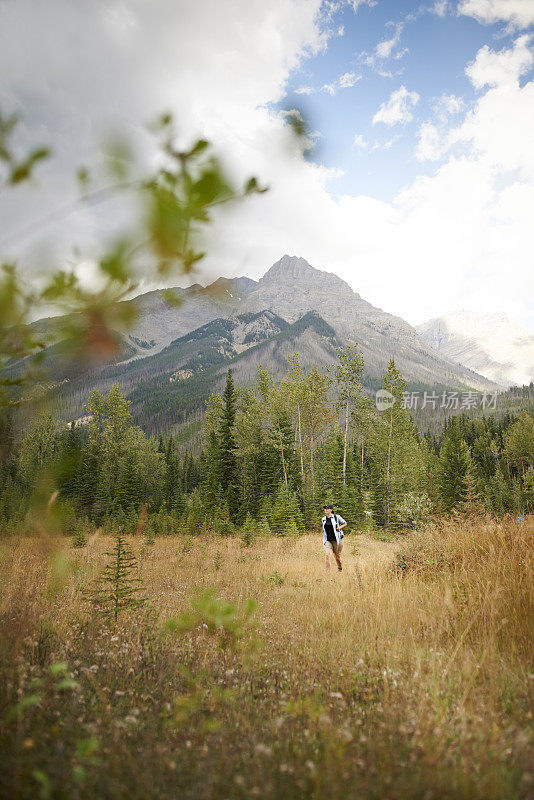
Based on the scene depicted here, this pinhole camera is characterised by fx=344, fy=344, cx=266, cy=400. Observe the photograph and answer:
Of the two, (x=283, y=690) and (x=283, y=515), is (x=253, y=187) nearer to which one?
(x=283, y=690)

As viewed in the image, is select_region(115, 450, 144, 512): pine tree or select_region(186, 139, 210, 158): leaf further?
select_region(115, 450, 144, 512): pine tree

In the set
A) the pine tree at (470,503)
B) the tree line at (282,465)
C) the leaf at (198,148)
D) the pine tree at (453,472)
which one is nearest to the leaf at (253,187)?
the leaf at (198,148)

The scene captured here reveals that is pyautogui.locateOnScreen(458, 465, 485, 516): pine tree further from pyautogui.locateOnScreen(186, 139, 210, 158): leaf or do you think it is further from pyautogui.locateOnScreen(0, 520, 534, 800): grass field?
pyautogui.locateOnScreen(186, 139, 210, 158): leaf

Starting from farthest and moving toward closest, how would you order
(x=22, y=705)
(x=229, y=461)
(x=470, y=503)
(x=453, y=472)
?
(x=453, y=472), (x=229, y=461), (x=470, y=503), (x=22, y=705)

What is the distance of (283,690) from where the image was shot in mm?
2742

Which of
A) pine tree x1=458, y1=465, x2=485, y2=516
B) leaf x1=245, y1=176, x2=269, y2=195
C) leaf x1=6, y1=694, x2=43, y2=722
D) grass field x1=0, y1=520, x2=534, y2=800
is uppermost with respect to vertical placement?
leaf x1=245, y1=176, x2=269, y2=195

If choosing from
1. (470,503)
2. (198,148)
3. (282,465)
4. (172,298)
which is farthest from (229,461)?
(198,148)

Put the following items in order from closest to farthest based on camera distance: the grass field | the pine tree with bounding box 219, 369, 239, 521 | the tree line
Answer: the grass field → the tree line → the pine tree with bounding box 219, 369, 239, 521

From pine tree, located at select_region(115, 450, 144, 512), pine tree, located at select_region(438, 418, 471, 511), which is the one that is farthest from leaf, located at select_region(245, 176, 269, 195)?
pine tree, located at select_region(438, 418, 471, 511)

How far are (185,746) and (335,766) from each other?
2.71 ft

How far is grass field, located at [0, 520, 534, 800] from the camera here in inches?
60.7

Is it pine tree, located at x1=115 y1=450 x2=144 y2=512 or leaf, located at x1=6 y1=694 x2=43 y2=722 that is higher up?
leaf, located at x1=6 y1=694 x2=43 y2=722

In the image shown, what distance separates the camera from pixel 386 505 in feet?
90.4

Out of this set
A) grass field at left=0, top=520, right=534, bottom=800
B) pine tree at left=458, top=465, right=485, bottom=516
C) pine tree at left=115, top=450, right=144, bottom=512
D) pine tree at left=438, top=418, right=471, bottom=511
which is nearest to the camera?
grass field at left=0, top=520, right=534, bottom=800
